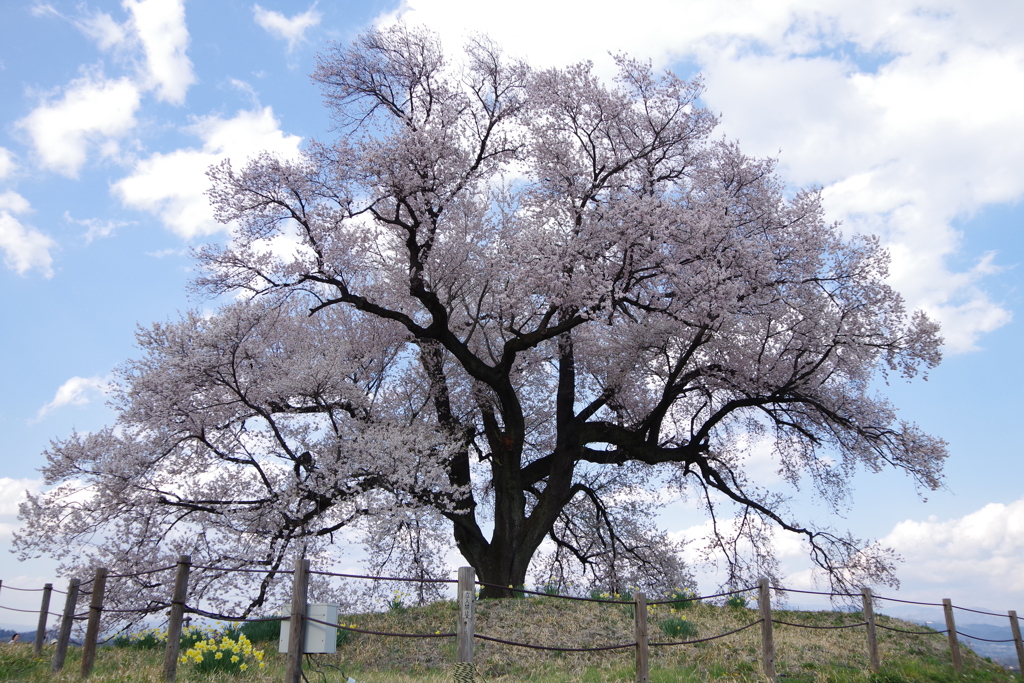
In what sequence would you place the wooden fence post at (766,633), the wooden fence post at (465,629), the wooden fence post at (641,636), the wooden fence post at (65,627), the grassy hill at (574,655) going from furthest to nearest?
the wooden fence post at (766,633) < the grassy hill at (574,655) < the wooden fence post at (65,627) < the wooden fence post at (641,636) < the wooden fence post at (465,629)

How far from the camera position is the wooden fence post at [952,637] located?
1229 cm

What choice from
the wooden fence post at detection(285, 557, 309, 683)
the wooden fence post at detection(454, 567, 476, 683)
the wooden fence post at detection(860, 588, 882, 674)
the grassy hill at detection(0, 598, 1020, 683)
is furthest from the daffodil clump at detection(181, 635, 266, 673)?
the wooden fence post at detection(860, 588, 882, 674)

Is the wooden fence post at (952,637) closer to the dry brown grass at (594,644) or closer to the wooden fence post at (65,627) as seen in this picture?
the dry brown grass at (594,644)

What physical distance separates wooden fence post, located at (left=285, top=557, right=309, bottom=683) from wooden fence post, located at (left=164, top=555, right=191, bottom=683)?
151 cm

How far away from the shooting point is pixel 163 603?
12070 mm

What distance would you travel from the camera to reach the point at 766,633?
34.8 feet

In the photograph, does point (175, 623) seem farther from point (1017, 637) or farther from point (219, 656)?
point (1017, 637)

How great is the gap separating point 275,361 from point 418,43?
746cm

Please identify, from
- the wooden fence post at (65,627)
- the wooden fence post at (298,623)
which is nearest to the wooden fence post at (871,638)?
the wooden fence post at (298,623)

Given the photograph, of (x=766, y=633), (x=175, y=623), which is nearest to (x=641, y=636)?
(x=766, y=633)

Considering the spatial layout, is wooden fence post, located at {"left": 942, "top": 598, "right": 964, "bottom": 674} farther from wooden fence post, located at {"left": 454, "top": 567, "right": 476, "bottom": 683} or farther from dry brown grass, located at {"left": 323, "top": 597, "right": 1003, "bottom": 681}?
wooden fence post, located at {"left": 454, "top": 567, "right": 476, "bottom": 683}

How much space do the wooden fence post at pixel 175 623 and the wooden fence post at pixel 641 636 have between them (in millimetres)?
5490

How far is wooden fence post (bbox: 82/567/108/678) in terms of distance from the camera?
28.6 feet

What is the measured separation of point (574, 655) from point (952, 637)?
6858mm
